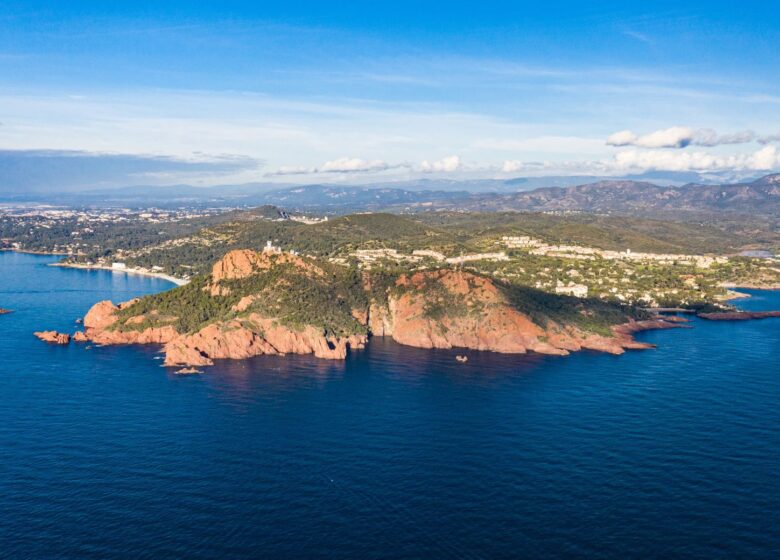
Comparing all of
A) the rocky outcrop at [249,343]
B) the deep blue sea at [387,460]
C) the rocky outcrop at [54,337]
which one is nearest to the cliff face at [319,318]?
the rocky outcrop at [249,343]

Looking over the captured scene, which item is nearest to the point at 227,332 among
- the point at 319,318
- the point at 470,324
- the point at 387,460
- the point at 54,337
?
the point at 319,318

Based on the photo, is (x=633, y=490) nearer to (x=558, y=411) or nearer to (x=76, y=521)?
(x=558, y=411)

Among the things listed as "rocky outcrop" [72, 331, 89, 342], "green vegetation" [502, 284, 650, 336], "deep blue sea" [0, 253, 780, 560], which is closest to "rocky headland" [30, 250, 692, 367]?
"rocky outcrop" [72, 331, 89, 342]

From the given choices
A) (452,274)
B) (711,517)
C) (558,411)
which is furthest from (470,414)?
(452,274)

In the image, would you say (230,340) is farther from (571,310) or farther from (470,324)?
(571,310)

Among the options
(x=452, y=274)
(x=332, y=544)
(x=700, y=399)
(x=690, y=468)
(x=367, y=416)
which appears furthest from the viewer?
(x=452, y=274)

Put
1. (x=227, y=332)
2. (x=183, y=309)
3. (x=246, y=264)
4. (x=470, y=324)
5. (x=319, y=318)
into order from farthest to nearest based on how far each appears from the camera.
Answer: (x=246, y=264) < (x=183, y=309) < (x=470, y=324) < (x=319, y=318) < (x=227, y=332)

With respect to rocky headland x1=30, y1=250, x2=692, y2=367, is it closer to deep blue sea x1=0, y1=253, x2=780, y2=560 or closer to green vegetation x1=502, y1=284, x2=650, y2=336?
green vegetation x1=502, y1=284, x2=650, y2=336
